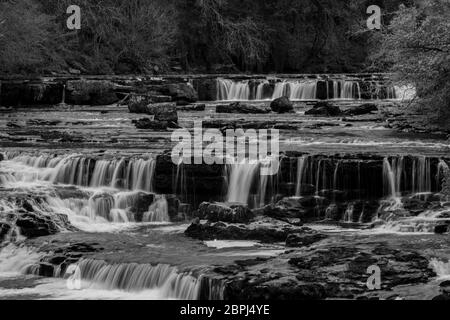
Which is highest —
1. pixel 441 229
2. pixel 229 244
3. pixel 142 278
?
pixel 441 229

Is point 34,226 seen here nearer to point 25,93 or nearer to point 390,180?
point 390,180

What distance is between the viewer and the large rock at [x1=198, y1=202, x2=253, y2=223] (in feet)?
61.1

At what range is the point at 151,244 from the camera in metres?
17.2

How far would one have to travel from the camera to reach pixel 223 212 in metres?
18.7

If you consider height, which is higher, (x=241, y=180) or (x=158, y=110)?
(x=158, y=110)

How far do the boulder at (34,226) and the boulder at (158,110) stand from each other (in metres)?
12.9

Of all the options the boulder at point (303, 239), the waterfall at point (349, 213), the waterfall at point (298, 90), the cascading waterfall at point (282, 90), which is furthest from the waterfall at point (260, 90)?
the boulder at point (303, 239)

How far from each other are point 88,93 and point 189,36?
22.6m

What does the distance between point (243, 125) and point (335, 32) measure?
40759mm

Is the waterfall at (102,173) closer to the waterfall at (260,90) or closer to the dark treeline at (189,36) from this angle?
the dark treeline at (189,36)

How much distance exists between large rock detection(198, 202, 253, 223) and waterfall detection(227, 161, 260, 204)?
86.2 inches

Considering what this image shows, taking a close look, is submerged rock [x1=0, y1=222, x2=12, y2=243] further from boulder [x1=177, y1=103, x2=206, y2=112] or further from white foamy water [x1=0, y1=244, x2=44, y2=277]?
boulder [x1=177, y1=103, x2=206, y2=112]

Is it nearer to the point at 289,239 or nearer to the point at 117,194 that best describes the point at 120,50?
the point at 117,194

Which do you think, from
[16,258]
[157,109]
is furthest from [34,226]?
[157,109]
